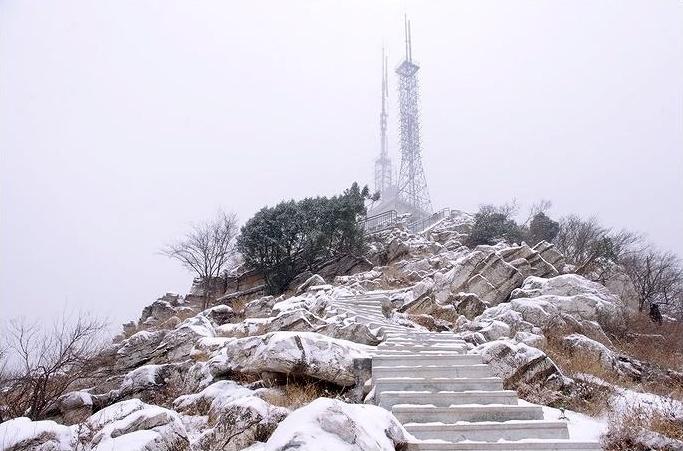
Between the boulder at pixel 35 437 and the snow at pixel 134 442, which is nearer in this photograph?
the snow at pixel 134 442

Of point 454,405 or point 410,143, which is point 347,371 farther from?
point 410,143

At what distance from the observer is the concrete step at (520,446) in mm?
4755

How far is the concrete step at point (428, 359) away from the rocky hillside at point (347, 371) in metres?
0.31

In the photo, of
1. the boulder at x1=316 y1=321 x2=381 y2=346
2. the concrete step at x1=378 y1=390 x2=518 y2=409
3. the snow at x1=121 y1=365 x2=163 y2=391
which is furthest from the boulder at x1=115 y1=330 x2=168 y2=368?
the concrete step at x1=378 y1=390 x2=518 y2=409

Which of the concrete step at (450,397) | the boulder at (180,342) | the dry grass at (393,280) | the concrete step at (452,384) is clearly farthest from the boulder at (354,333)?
the dry grass at (393,280)

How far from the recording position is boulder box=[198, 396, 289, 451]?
447cm

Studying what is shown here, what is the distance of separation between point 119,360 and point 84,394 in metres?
3.11

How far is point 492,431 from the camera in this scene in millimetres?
5188

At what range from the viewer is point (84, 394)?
864 cm

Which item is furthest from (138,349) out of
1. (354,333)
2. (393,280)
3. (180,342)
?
(393,280)

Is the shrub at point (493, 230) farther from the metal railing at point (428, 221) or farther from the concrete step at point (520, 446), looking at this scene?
the concrete step at point (520, 446)

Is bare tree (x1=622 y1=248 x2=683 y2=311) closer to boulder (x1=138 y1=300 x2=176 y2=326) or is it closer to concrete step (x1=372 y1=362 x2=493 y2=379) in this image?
concrete step (x1=372 y1=362 x2=493 y2=379)

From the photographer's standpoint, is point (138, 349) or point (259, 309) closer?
point (138, 349)

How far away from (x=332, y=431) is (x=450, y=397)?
292 centimetres
